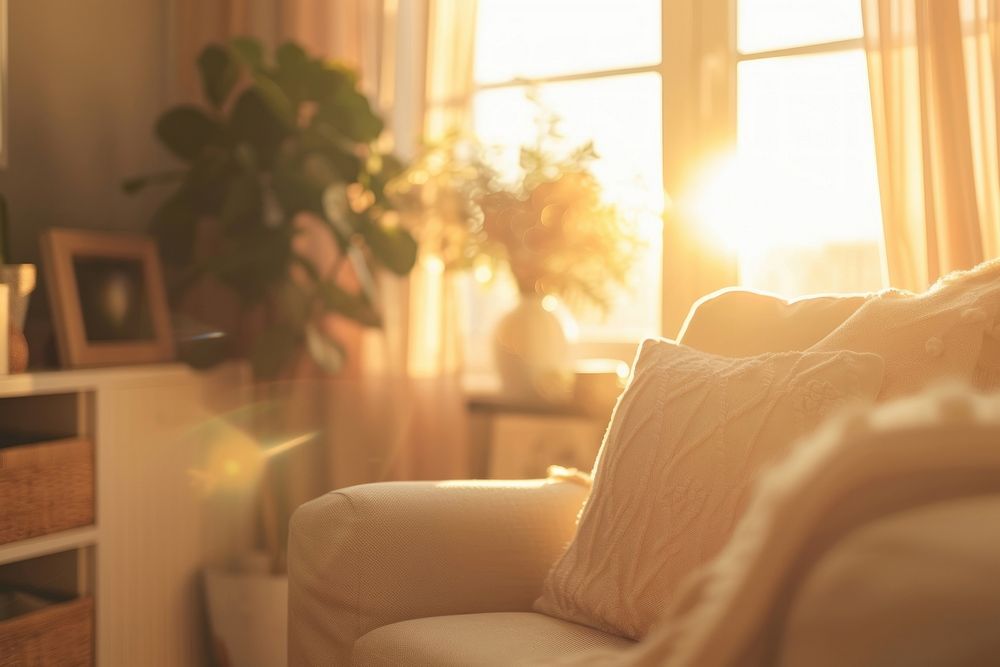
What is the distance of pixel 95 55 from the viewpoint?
2.77 metres

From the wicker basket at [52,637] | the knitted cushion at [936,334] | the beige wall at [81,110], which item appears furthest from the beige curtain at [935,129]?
the beige wall at [81,110]

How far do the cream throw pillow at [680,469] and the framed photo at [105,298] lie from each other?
1.43 meters

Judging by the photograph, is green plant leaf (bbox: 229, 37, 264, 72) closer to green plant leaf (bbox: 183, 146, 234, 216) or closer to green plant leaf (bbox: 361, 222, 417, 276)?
green plant leaf (bbox: 183, 146, 234, 216)

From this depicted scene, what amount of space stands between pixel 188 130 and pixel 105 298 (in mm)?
501

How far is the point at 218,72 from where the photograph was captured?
8.32ft

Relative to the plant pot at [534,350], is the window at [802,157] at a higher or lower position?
higher

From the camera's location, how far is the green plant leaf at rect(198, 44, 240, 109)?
2.53 meters

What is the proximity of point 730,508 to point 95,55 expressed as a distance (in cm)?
238

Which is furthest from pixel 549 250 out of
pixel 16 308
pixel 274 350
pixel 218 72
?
pixel 16 308

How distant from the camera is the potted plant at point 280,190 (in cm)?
242

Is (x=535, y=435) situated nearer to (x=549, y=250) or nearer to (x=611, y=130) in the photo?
(x=549, y=250)

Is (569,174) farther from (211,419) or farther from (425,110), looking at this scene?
(211,419)

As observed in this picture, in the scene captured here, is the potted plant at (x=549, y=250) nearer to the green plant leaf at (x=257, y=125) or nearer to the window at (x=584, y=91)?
the window at (x=584, y=91)

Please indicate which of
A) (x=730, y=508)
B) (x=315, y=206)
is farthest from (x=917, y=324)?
(x=315, y=206)
